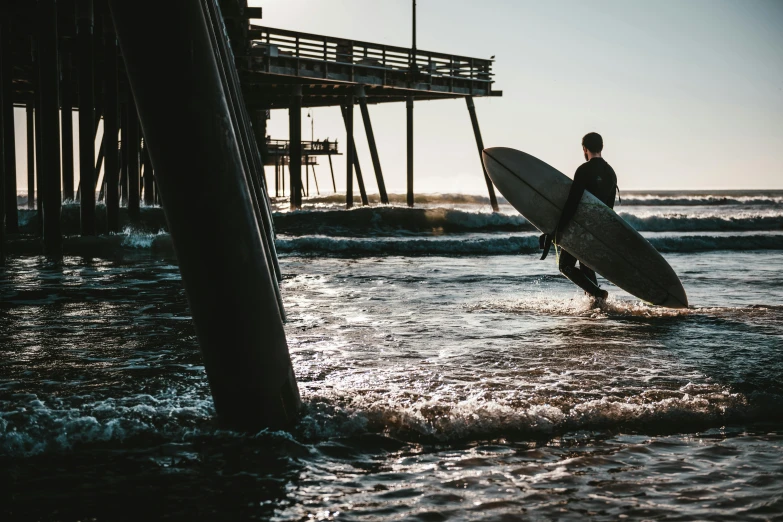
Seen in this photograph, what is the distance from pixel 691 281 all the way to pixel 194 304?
7906 millimetres

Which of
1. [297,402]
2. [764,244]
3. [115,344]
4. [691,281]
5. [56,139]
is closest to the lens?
[297,402]

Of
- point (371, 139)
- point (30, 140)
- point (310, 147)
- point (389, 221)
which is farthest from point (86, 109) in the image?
point (310, 147)

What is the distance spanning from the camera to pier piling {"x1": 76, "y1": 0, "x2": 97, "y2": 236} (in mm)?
11086

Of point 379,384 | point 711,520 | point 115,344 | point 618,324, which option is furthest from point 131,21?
point 618,324

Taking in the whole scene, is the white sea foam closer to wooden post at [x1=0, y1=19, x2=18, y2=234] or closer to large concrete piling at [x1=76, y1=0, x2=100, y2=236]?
large concrete piling at [x1=76, y1=0, x2=100, y2=236]

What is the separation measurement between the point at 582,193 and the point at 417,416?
4.11 metres

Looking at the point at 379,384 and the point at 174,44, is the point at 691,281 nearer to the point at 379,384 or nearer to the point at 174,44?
the point at 379,384

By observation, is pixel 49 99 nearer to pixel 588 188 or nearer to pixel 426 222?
pixel 588 188

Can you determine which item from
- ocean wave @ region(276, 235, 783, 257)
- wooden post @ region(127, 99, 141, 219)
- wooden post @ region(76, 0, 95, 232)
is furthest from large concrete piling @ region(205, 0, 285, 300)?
wooden post @ region(127, 99, 141, 219)

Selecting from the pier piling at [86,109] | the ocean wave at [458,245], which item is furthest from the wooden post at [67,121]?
the ocean wave at [458,245]

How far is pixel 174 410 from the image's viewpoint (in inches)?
127

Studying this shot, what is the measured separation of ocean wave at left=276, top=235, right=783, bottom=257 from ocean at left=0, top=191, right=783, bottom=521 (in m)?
8.13

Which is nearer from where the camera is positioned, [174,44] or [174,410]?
[174,44]

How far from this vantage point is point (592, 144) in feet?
22.0
